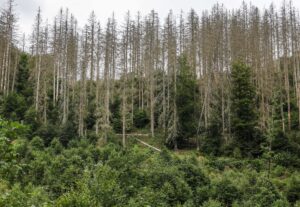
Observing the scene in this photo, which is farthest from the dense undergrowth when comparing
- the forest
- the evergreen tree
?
the evergreen tree

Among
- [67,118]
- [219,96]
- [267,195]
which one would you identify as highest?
[219,96]

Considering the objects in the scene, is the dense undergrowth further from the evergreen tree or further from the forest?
the evergreen tree

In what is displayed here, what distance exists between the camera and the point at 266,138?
32.1 metres

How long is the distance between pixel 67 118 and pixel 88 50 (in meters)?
8.59

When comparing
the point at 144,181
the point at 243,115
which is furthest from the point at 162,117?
the point at 144,181

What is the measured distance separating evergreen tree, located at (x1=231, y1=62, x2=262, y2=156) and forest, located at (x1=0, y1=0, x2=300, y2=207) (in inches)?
4.0

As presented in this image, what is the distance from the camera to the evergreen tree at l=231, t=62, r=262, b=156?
32969 mm

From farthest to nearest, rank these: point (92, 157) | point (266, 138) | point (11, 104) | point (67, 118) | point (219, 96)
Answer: point (219, 96) → point (67, 118) → point (11, 104) → point (266, 138) → point (92, 157)

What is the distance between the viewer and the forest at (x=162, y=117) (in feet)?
71.3

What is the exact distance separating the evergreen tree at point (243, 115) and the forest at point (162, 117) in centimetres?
10

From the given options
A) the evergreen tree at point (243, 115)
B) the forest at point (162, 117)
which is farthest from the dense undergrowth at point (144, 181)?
the evergreen tree at point (243, 115)

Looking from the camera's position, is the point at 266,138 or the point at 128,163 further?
the point at 266,138

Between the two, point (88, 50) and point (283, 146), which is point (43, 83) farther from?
point (283, 146)

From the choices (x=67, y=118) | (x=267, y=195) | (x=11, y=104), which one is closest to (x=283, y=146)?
(x=267, y=195)
